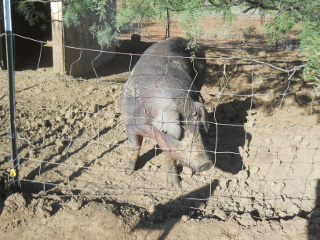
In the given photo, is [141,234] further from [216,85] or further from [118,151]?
[216,85]

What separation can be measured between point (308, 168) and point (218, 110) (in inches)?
75.7

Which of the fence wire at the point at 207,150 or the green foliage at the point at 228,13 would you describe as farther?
the fence wire at the point at 207,150

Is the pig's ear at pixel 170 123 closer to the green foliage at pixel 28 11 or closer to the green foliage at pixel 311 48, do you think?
the green foliage at pixel 311 48

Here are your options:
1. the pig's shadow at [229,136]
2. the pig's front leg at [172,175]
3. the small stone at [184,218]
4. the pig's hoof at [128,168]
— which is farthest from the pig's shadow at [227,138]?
the small stone at [184,218]

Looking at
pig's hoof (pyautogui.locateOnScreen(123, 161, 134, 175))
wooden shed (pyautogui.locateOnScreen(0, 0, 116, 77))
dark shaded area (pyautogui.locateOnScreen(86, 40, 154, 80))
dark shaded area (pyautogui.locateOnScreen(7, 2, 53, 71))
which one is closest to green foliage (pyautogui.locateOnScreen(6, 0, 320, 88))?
wooden shed (pyautogui.locateOnScreen(0, 0, 116, 77))

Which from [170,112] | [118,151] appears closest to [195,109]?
[170,112]

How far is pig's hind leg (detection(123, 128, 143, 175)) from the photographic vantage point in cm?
434

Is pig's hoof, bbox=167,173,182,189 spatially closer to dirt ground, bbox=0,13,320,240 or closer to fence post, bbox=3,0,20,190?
dirt ground, bbox=0,13,320,240

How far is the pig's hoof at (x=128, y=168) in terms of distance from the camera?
437 cm

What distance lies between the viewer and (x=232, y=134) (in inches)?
203

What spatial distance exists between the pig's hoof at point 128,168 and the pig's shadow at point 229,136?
999 millimetres

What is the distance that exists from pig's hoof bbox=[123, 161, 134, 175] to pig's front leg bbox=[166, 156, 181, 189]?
0.50m

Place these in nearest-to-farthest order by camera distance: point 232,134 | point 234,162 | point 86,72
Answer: point 234,162 → point 232,134 → point 86,72

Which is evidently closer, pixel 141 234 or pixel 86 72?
pixel 141 234
